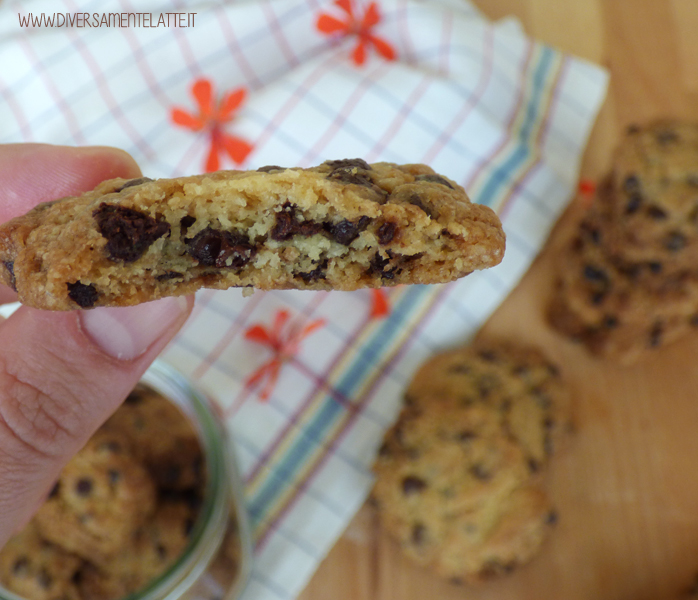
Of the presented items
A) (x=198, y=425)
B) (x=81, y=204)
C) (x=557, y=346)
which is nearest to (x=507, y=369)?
(x=557, y=346)

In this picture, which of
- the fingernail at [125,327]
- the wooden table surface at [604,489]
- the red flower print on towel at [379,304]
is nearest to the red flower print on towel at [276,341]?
the red flower print on towel at [379,304]

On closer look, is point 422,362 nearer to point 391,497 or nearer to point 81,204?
point 391,497

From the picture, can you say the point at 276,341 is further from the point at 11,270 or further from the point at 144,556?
the point at 11,270

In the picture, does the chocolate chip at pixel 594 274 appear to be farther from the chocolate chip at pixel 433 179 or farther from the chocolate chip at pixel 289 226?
the chocolate chip at pixel 289 226

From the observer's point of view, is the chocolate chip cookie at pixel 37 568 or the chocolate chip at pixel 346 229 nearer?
the chocolate chip at pixel 346 229

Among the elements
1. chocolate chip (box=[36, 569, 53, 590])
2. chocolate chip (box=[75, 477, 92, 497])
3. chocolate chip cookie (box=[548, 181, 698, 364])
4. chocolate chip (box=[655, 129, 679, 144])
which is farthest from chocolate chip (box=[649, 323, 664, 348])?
chocolate chip (box=[36, 569, 53, 590])

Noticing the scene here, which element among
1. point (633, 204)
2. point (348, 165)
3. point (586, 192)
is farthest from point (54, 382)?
point (586, 192)

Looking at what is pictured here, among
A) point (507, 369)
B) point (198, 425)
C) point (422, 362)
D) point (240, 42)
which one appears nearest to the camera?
point (198, 425)
